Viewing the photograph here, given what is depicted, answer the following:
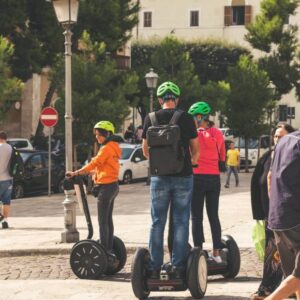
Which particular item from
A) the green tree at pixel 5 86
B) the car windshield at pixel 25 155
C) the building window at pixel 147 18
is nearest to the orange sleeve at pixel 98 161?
the car windshield at pixel 25 155

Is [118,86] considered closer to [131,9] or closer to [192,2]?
[131,9]

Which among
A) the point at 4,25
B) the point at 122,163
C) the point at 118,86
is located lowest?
the point at 122,163

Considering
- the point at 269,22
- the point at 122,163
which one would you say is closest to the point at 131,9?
the point at 269,22

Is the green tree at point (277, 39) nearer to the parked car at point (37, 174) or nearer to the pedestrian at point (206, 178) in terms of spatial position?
the parked car at point (37, 174)

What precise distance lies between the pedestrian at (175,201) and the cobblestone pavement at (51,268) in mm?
1595

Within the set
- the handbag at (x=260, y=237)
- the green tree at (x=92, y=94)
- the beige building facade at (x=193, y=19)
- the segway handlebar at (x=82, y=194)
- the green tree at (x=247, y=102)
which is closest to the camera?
the handbag at (x=260, y=237)

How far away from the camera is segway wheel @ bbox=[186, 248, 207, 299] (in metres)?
8.16

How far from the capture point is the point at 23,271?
10.8 metres

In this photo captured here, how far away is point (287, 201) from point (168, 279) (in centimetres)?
196

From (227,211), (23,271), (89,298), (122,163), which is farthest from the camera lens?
(122,163)

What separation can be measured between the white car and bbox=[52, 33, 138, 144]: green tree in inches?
200

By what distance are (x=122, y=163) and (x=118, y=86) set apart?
5057 millimetres

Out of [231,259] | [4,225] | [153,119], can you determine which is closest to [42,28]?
[4,225]

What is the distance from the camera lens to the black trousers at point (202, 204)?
31.4 feet
